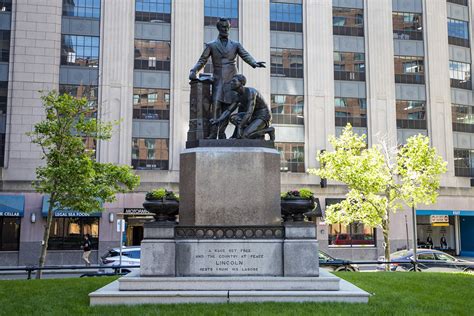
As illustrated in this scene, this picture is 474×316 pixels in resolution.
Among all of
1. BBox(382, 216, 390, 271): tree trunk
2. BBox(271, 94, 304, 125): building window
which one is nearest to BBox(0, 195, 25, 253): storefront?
BBox(271, 94, 304, 125): building window

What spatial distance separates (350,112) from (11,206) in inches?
1035

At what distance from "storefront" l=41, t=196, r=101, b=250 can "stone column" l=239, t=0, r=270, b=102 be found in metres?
15.8

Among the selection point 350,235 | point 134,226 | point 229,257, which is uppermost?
point 229,257

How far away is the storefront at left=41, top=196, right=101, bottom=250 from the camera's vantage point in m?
37.3

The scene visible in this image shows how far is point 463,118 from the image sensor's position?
146ft

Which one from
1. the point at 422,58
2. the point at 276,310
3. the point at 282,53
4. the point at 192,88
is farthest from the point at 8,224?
the point at 422,58

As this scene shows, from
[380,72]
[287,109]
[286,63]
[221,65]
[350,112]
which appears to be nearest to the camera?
[221,65]

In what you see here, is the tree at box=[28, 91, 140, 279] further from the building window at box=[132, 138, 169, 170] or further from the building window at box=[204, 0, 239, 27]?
the building window at box=[204, 0, 239, 27]

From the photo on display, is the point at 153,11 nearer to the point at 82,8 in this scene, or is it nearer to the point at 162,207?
the point at 82,8

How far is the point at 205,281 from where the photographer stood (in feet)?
36.0

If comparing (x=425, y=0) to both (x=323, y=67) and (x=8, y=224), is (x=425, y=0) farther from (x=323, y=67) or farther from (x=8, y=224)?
(x=8, y=224)

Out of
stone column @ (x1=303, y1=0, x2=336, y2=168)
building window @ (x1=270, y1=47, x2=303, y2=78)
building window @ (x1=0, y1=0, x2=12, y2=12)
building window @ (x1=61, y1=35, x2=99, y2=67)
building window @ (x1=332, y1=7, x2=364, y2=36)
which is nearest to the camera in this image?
building window @ (x1=0, y1=0, x2=12, y2=12)

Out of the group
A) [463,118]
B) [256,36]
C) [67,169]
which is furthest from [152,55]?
[463,118]

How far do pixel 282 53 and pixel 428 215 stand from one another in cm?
1872
